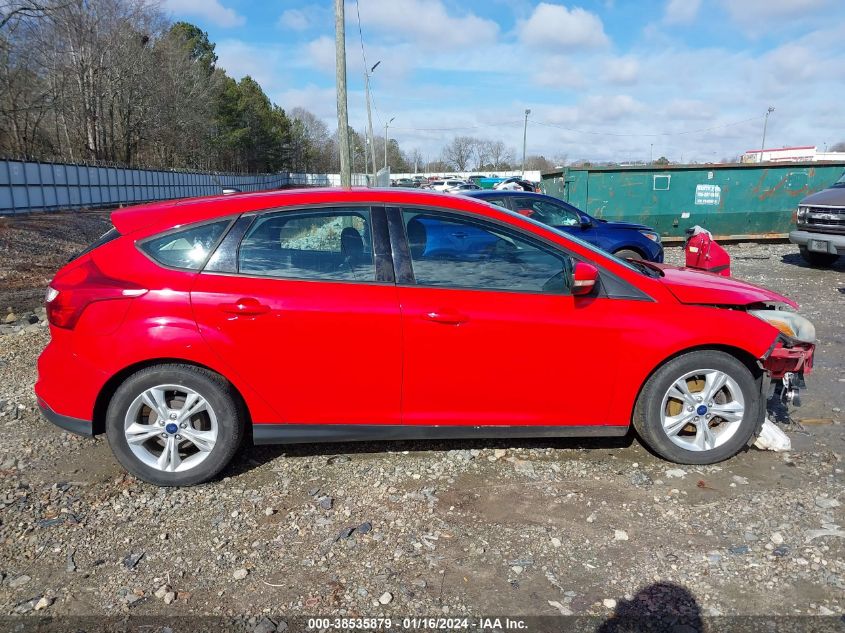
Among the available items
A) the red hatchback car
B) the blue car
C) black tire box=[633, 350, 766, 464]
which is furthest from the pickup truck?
black tire box=[633, 350, 766, 464]

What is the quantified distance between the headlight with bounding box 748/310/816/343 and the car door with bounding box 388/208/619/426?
109cm

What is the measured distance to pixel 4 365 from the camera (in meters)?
5.57

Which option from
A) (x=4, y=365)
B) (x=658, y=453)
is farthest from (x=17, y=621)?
(x=4, y=365)

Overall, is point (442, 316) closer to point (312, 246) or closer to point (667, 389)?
point (312, 246)

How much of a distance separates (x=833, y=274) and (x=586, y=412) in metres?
10.3

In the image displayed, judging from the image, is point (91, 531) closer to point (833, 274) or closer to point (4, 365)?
point (4, 365)

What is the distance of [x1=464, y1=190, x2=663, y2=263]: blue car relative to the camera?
984 cm

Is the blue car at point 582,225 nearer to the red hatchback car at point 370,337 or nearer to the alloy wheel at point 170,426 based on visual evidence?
the red hatchback car at point 370,337

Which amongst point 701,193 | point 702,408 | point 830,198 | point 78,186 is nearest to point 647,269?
point 702,408

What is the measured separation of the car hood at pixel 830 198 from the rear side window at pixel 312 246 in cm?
1126

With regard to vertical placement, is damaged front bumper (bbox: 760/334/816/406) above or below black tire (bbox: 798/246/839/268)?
above

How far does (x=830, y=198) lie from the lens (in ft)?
37.5

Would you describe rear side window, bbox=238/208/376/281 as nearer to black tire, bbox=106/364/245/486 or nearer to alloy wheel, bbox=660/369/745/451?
black tire, bbox=106/364/245/486

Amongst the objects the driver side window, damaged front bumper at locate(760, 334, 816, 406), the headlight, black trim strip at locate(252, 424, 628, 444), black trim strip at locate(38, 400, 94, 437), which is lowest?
black trim strip at locate(252, 424, 628, 444)
